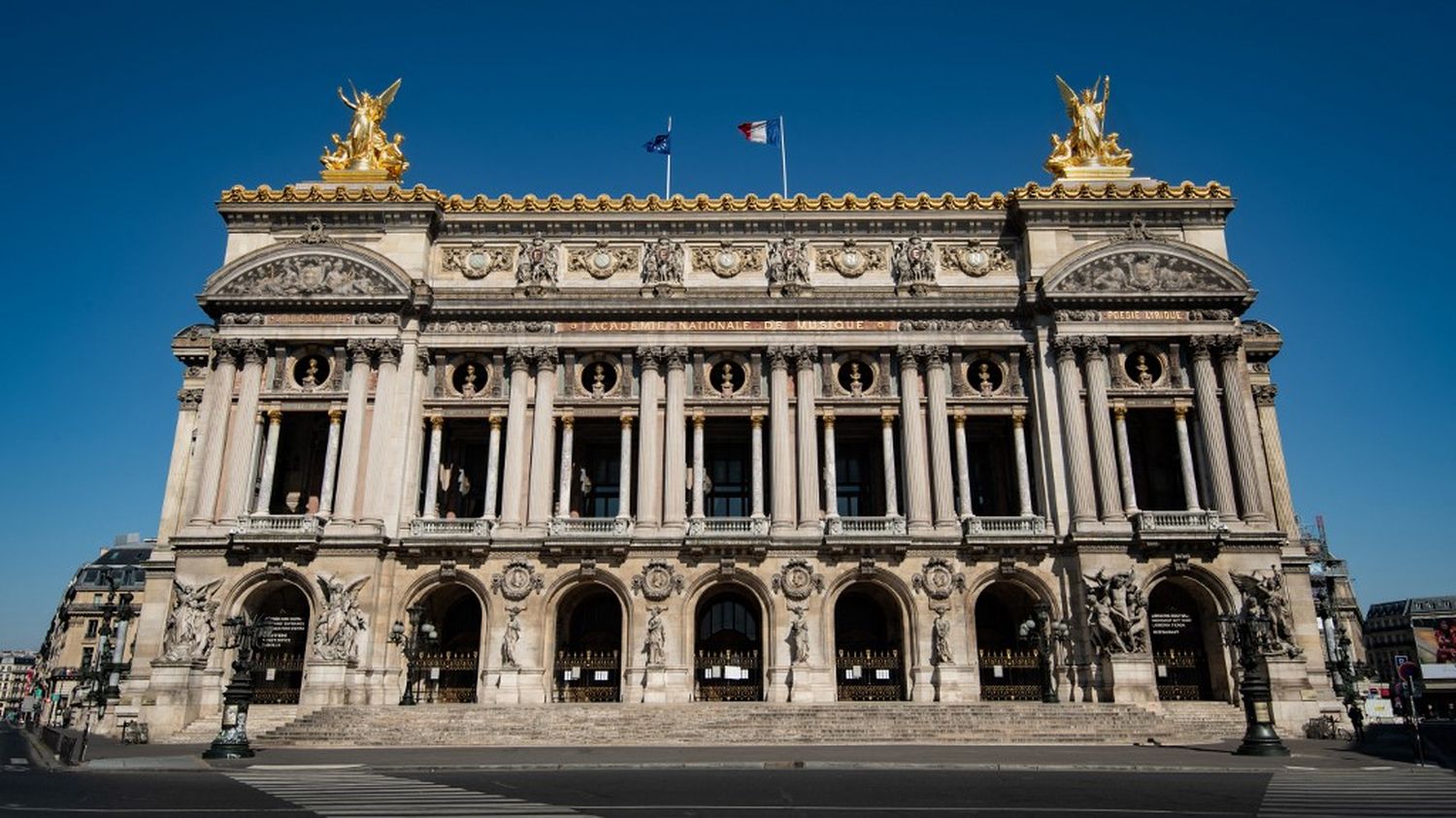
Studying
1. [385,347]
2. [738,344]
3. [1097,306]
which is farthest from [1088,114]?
[385,347]

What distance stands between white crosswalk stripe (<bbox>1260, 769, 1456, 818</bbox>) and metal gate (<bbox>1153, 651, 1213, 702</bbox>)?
1487 cm

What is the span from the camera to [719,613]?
40688 millimetres

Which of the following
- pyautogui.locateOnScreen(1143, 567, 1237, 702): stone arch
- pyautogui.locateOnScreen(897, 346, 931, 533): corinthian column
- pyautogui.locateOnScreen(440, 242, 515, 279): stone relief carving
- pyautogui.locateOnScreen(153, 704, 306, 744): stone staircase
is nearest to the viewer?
pyautogui.locateOnScreen(153, 704, 306, 744): stone staircase

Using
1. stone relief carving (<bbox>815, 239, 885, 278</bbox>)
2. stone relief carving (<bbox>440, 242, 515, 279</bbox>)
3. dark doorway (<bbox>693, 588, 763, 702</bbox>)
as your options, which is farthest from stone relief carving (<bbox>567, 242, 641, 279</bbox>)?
dark doorway (<bbox>693, 588, 763, 702</bbox>)

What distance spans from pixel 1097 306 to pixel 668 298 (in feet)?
56.9

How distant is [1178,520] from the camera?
37.4 m

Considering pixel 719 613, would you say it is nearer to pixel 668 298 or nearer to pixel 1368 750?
pixel 668 298

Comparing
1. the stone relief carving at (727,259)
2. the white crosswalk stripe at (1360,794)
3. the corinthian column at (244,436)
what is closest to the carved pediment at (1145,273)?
the stone relief carving at (727,259)

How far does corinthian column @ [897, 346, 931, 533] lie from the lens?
126 feet

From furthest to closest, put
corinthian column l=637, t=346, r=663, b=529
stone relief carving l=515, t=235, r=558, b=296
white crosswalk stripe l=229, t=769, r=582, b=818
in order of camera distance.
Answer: stone relief carving l=515, t=235, r=558, b=296 < corinthian column l=637, t=346, r=663, b=529 < white crosswalk stripe l=229, t=769, r=582, b=818

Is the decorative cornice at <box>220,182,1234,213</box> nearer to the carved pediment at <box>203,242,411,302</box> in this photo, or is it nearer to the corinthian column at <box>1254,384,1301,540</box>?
the carved pediment at <box>203,242,411,302</box>

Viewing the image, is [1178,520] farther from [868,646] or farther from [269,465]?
[269,465]

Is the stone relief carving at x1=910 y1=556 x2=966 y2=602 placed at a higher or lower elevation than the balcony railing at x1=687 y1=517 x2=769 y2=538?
lower

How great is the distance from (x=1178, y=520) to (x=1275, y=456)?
1128cm
